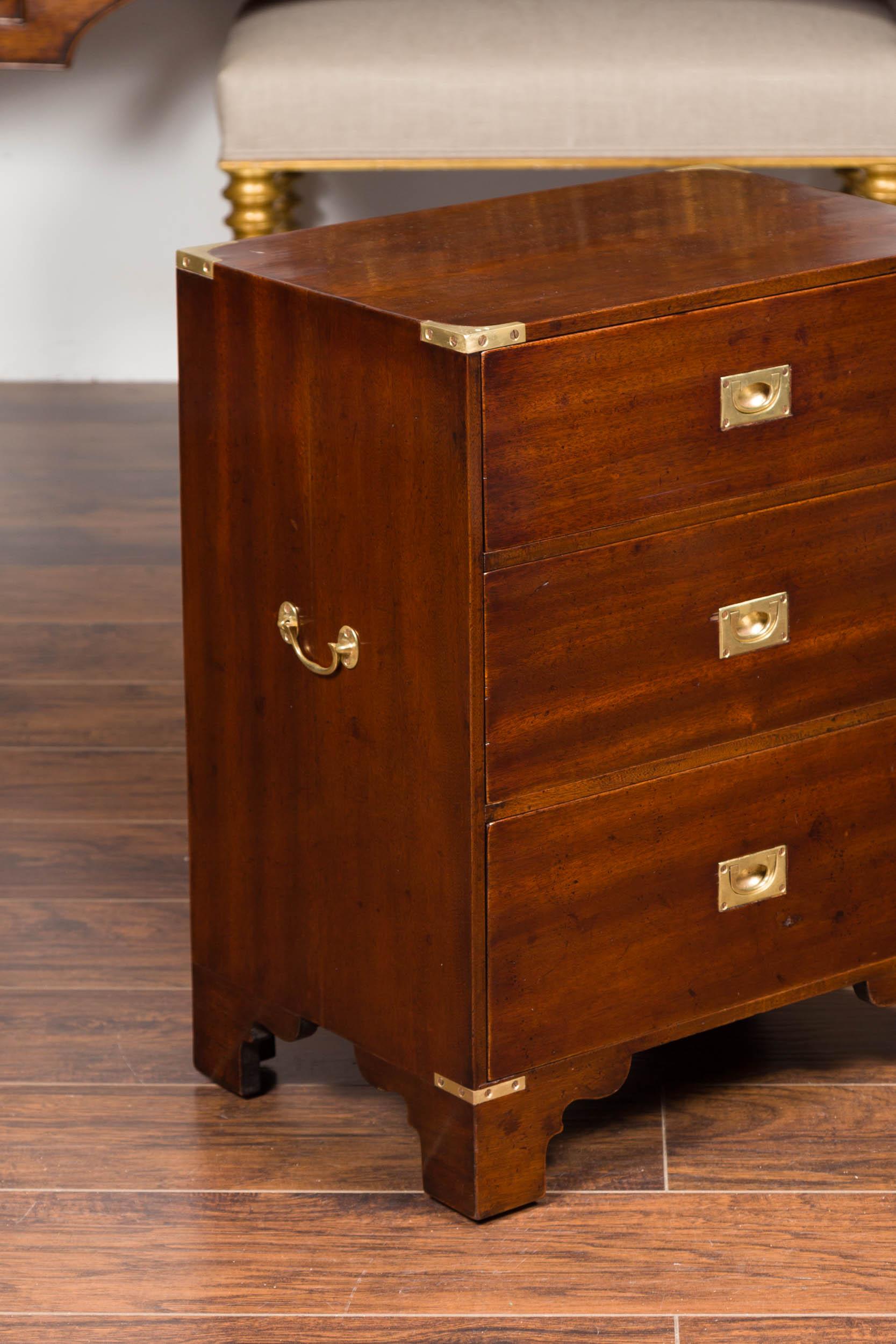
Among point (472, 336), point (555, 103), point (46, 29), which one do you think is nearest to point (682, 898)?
point (472, 336)

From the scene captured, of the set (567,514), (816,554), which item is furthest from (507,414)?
(816,554)

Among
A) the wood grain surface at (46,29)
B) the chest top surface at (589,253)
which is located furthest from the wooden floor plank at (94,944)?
the wood grain surface at (46,29)

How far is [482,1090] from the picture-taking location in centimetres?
146

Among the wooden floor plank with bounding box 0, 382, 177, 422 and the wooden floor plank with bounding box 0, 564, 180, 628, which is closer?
the wooden floor plank with bounding box 0, 564, 180, 628

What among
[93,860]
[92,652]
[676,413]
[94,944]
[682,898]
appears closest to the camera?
[676,413]

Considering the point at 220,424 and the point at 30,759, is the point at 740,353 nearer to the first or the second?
the point at 220,424

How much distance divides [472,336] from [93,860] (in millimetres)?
889

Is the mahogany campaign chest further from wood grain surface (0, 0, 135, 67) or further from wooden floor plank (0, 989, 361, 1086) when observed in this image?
wood grain surface (0, 0, 135, 67)

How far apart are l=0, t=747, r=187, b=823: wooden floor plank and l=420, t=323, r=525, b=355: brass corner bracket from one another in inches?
35.5

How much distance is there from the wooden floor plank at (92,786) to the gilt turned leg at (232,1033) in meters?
0.46

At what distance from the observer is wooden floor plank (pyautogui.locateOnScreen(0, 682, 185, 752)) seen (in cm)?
230

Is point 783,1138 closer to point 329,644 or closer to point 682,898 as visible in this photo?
point 682,898

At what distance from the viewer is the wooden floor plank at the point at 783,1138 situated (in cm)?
156

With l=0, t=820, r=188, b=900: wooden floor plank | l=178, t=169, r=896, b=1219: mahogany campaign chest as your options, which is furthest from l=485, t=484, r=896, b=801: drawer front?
l=0, t=820, r=188, b=900: wooden floor plank
